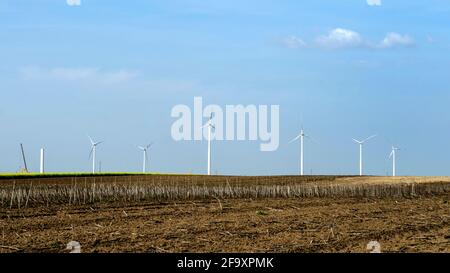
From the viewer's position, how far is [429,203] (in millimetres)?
27297

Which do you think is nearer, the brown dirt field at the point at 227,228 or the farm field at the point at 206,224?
the brown dirt field at the point at 227,228

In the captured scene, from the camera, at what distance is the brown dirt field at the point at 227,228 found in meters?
14.4

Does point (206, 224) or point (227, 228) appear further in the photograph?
point (206, 224)

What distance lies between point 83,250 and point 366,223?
26.6 feet

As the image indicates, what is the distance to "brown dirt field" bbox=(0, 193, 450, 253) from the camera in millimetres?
14375

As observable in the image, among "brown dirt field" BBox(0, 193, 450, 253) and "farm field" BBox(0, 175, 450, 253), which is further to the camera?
"farm field" BBox(0, 175, 450, 253)

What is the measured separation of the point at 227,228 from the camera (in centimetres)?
1714
